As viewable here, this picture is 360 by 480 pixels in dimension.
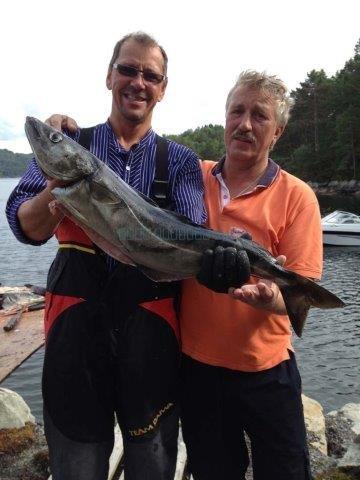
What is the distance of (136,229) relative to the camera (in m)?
3.69

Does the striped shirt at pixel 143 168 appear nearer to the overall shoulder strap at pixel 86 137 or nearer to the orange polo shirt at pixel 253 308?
the overall shoulder strap at pixel 86 137

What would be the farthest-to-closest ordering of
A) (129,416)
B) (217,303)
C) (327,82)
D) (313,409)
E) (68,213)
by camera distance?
(327,82), (313,409), (217,303), (129,416), (68,213)

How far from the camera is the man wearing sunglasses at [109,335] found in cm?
374

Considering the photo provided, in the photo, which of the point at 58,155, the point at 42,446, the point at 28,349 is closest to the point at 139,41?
the point at 58,155

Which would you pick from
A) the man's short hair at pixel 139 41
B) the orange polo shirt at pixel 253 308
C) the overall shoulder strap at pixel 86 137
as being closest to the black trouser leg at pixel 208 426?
the orange polo shirt at pixel 253 308

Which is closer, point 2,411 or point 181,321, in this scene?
point 181,321

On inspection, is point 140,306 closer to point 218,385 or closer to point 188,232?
point 188,232

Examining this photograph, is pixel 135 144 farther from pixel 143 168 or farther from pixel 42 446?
pixel 42 446

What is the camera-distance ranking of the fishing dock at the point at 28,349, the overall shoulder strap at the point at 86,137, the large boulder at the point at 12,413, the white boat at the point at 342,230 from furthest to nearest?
the white boat at the point at 342,230, the large boulder at the point at 12,413, the fishing dock at the point at 28,349, the overall shoulder strap at the point at 86,137

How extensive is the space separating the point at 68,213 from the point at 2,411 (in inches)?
222

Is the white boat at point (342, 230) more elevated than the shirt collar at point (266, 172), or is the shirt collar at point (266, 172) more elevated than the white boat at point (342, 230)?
the shirt collar at point (266, 172)

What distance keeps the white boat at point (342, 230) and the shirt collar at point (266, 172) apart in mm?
31062

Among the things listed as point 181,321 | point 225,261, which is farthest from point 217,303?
point 225,261

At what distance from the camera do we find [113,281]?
3.85 metres
